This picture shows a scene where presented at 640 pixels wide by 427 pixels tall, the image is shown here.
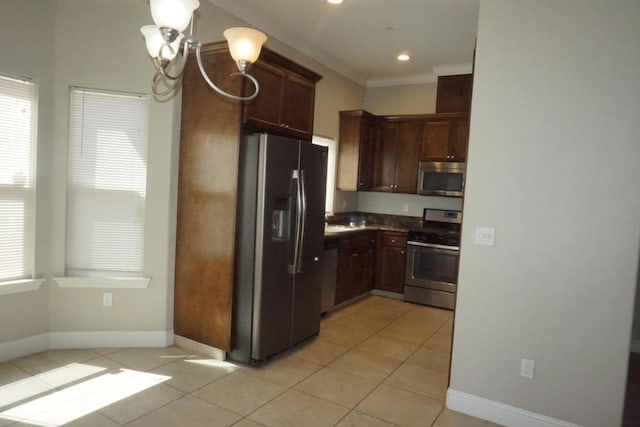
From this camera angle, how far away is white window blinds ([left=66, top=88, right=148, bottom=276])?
10.8 feet

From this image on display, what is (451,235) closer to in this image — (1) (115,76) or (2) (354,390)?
(2) (354,390)

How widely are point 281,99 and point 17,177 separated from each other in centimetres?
211

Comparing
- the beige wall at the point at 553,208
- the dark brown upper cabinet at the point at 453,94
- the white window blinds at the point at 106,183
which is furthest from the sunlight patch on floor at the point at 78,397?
the dark brown upper cabinet at the point at 453,94

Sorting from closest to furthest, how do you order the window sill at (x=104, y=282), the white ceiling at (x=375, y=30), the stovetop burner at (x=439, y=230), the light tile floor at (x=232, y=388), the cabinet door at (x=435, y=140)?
1. the light tile floor at (x=232, y=388)
2. the window sill at (x=104, y=282)
3. the white ceiling at (x=375, y=30)
4. the stovetop burner at (x=439, y=230)
5. the cabinet door at (x=435, y=140)

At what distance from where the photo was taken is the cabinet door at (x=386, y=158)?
5730 millimetres

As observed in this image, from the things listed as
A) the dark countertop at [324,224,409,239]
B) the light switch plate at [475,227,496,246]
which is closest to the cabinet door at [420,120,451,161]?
the dark countertop at [324,224,409,239]

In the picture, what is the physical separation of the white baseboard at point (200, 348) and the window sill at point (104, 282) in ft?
1.85

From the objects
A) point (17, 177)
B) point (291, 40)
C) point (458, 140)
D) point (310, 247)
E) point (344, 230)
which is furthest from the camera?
point (458, 140)

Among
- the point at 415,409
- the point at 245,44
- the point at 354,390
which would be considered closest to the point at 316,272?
the point at 354,390

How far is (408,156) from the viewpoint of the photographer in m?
5.62

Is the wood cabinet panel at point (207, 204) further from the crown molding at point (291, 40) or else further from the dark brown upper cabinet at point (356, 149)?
the dark brown upper cabinet at point (356, 149)

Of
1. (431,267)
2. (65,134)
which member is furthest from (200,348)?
(431,267)

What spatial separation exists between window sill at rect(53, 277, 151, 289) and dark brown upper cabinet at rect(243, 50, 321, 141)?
162 centimetres

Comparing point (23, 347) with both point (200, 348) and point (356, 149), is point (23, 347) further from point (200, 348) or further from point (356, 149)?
point (356, 149)
